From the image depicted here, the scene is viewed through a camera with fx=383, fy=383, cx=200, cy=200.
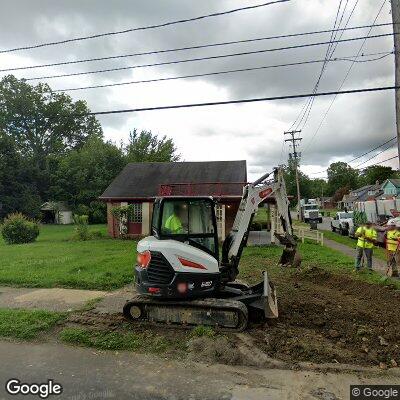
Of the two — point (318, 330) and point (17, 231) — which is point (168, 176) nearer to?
point (17, 231)

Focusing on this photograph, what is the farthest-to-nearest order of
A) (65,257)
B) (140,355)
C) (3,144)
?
1. (3,144)
2. (65,257)
3. (140,355)

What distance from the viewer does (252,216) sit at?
25.5ft

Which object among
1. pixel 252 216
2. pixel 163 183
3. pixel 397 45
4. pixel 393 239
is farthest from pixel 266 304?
pixel 163 183

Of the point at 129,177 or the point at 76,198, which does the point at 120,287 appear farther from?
the point at 76,198

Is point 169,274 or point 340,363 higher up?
point 169,274

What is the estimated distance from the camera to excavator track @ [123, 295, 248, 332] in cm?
682

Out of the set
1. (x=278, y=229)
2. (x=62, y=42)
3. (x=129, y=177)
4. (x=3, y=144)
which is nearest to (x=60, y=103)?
(x=3, y=144)

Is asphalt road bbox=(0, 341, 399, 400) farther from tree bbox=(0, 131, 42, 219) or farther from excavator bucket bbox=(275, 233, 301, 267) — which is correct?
tree bbox=(0, 131, 42, 219)

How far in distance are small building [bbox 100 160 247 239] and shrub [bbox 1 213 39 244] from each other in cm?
471

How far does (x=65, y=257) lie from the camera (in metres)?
15.7

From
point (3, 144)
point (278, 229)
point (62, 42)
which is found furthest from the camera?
point (3, 144)

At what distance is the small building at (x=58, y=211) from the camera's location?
42812mm

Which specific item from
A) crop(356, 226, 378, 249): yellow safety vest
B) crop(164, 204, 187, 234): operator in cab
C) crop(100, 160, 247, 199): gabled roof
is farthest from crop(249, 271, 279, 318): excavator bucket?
crop(100, 160, 247, 199): gabled roof

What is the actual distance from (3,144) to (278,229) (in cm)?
3283
